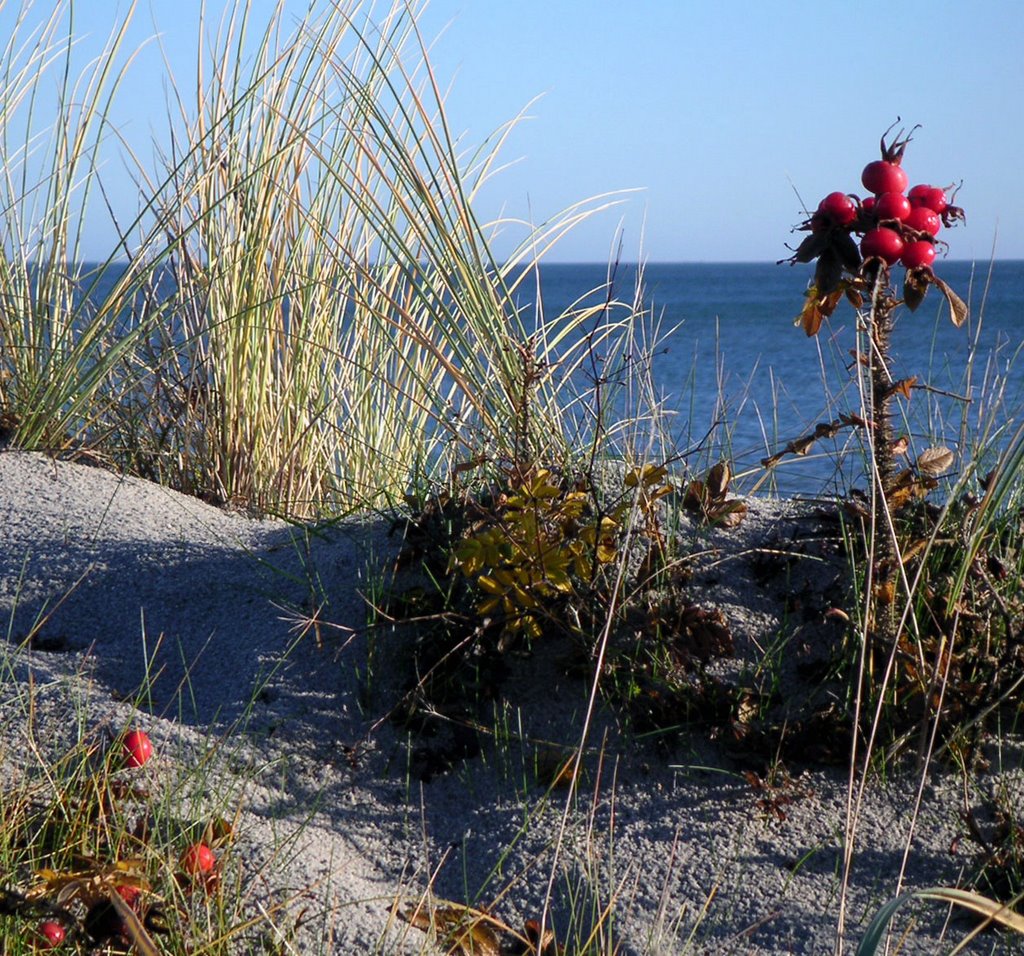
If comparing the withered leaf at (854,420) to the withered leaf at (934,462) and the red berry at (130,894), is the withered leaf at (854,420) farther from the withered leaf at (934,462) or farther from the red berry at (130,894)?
the red berry at (130,894)

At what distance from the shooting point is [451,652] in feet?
6.23

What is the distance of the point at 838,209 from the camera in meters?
1.61

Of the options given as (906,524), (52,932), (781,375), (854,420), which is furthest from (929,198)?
(781,375)

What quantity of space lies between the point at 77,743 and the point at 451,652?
0.61 m

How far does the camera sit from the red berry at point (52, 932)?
1286 mm

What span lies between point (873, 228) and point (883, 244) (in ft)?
0.14

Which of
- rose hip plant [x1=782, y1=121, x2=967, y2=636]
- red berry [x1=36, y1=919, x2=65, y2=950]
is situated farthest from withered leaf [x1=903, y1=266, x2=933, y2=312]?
red berry [x1=36, y1=919, x2=65, y2=950]

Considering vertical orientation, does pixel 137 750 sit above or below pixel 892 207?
below

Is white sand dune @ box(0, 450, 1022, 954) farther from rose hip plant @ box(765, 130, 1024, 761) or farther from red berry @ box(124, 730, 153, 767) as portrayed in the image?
rose hip plant @ box(765, 130, 1024, 761)

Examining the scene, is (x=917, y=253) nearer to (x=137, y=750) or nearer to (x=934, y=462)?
(x=934, y=462)

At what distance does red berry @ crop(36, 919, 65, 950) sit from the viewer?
1286mm

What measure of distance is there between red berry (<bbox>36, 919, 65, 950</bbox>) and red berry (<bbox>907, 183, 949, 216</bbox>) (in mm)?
1527

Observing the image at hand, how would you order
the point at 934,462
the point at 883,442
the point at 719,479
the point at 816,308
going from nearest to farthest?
the point at 816,308
the point at 883,442
the point at 934,462
the point at 719,479

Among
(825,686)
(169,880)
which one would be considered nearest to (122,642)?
(169,880)
